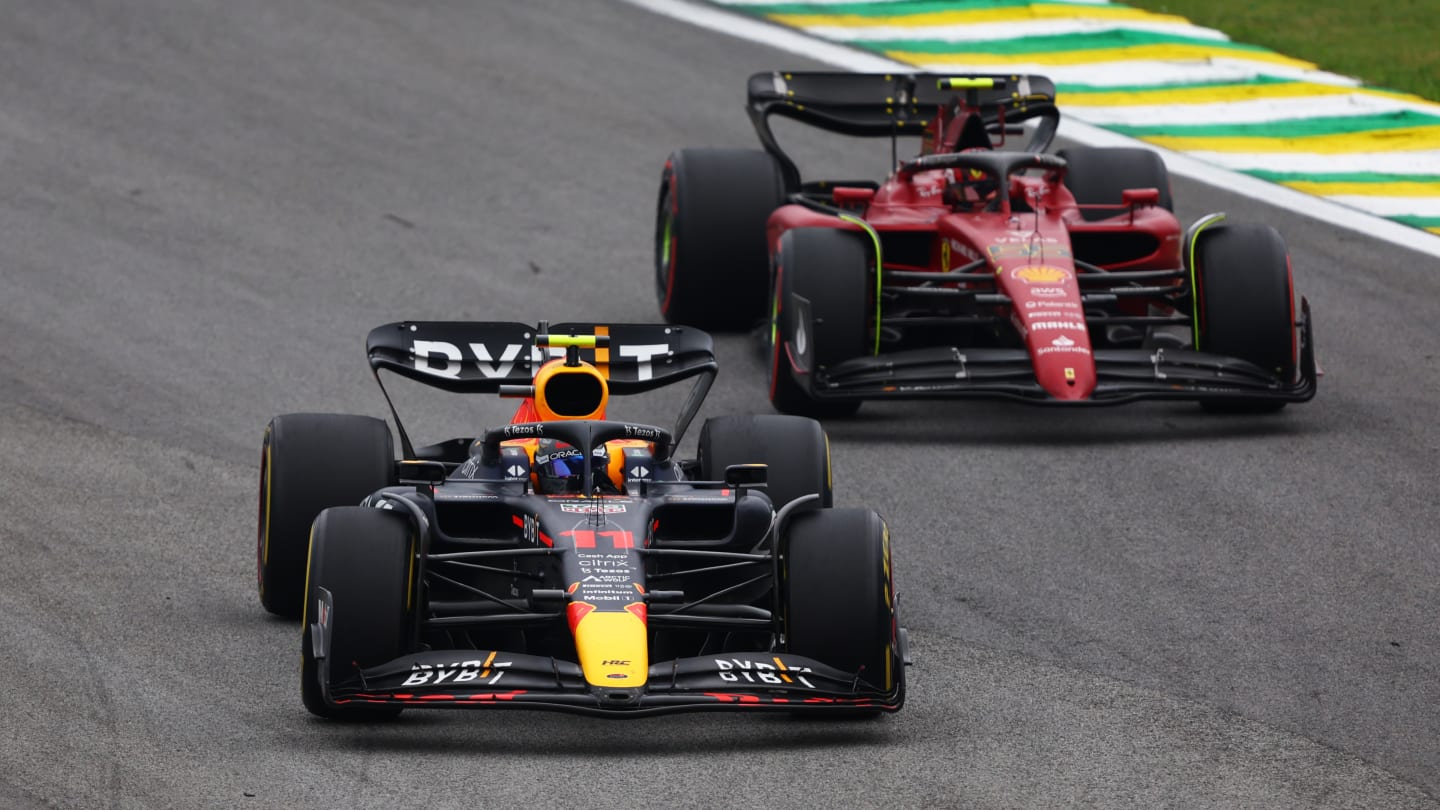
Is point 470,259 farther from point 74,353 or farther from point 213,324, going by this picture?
point 74,353

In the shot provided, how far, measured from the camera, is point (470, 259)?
18125 mm

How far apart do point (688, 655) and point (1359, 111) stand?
42.4ft

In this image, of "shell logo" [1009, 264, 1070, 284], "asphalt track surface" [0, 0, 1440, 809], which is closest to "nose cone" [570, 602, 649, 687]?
"asphalt track surface" [0, 0, 1440, 809]

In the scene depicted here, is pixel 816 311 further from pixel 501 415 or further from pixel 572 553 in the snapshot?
pixel 572 553

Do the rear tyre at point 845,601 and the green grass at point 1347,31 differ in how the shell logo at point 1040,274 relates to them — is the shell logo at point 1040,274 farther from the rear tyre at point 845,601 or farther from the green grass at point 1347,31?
the green grass at point 1347,31

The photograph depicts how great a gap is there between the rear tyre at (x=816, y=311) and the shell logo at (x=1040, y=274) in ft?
2.86

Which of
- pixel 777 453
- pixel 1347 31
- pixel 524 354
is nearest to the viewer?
pixel 777 453

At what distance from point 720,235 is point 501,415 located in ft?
8.37

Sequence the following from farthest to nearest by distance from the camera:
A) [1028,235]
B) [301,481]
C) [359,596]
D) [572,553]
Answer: [1028,235]
[301,481]
[572,553]
[359,596]

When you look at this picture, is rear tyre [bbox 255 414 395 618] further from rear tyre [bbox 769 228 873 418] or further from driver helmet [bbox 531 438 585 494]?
rear tyre [bbox 769 228 873 418]

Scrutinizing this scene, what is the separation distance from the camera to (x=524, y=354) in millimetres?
10727

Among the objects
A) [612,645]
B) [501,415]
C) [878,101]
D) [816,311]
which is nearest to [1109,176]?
[878,101]

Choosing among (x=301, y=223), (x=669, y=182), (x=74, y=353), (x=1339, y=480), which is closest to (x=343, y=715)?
(x=1339, y=480)

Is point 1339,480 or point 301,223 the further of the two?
point 301,223
